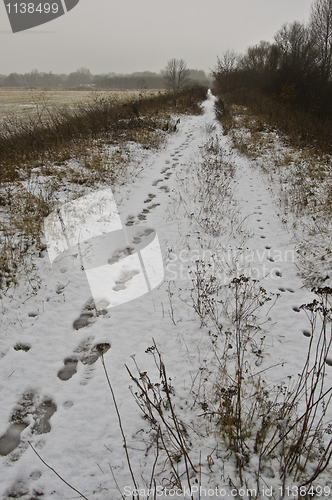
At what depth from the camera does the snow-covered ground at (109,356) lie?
178cm

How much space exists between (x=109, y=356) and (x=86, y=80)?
13407cm

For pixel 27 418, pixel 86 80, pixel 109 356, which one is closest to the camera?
pixel 27 418

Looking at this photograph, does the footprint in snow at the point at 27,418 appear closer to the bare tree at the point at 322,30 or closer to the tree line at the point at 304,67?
the tree line at the point at 304,67

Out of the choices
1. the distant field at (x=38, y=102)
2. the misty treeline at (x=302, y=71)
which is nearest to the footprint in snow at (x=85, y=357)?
the distant field at (x=38, y=102)

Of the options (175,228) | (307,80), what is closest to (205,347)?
(175,228)

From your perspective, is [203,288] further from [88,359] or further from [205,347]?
[88,359]

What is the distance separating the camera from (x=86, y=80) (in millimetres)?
109688

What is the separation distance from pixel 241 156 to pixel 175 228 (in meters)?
5.52

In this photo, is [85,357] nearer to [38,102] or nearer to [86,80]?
[38,102]

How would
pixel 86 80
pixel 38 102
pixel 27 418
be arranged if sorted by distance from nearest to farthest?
1. pixel 27 418
2. pixel 38 102
3. pixel 86 80

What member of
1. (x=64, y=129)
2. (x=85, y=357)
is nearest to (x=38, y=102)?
(x=64, y=129)

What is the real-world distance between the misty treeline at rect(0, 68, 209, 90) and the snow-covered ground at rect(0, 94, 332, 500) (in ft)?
196

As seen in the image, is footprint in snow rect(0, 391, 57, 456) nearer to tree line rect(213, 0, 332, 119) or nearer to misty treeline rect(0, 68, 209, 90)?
tree line rect(213, 0, 332, 119)

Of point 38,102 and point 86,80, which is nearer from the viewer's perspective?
point 38,102
